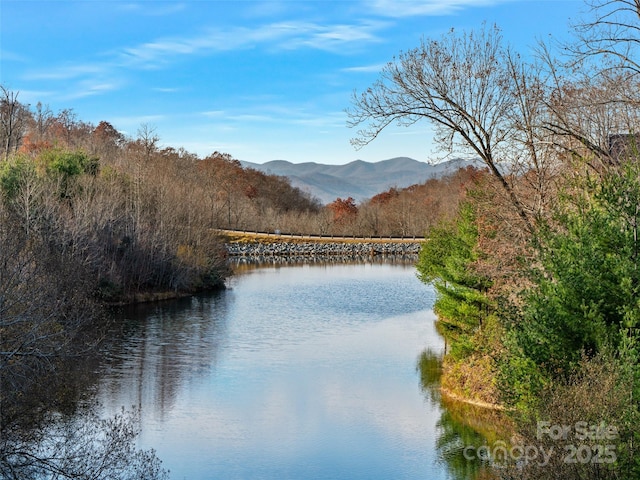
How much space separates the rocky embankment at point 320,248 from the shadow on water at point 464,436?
53.2 meters

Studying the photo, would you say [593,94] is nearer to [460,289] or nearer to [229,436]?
[460,289]

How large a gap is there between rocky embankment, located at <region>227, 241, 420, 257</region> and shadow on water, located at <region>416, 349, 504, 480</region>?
53.2 meters

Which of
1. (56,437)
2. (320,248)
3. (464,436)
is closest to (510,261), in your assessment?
(464,436)

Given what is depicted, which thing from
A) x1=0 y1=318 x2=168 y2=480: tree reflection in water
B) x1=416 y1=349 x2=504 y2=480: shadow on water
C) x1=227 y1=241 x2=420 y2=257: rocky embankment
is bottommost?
x1=416 y1=349 x2=504 y2=480: shadow on water

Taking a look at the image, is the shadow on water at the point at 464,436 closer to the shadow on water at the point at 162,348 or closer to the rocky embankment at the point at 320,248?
the shadow on water at the point at 162,348

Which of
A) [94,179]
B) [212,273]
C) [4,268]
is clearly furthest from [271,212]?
[4,268]

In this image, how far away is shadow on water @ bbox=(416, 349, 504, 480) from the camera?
13828 mm

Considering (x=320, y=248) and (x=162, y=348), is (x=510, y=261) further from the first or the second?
(x=320, y=248)

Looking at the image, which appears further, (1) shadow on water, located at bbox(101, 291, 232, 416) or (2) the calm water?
(1) shadow on water, located at bbox(101, 291, 232, 416)

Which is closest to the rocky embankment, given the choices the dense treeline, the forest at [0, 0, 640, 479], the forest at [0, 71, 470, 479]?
the forest at [0, 71, 470, 479]

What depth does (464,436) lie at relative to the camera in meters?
15.6

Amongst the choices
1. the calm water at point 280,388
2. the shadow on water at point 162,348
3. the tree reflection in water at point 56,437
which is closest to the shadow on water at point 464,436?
the calm water at point 280,388

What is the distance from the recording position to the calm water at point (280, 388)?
14.3 metres

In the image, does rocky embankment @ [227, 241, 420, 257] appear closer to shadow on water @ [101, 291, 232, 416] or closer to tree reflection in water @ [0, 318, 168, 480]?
shadow on water @ [101, 291, 232, 416]
